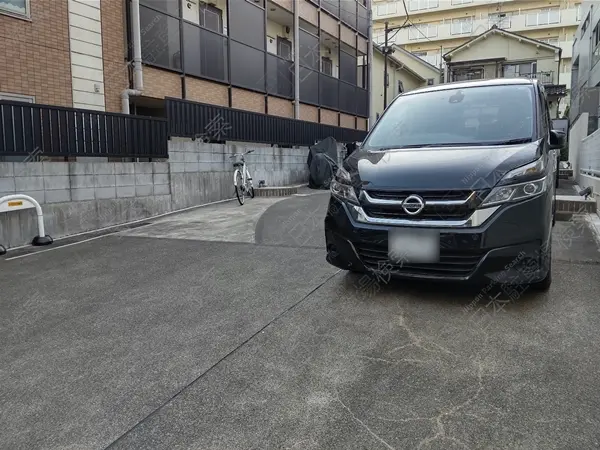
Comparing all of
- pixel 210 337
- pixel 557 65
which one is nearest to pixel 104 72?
pixel 210 337

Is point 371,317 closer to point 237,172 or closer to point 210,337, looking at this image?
point 210,337

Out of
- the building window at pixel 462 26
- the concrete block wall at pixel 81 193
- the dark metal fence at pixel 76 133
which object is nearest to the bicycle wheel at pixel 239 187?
the concrete block wall at pixel 81 193

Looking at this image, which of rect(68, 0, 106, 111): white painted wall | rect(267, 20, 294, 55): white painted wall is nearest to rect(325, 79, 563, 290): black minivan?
rect(68, 0, 106, 111): white painted wall

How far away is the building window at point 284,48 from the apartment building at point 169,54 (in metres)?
0.04

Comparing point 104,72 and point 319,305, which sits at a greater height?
point 104,72

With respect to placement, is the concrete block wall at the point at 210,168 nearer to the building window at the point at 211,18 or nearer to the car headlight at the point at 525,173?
the building window at the point at 211,18

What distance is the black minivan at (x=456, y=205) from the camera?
3006mm

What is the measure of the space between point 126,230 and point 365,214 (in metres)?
4.95

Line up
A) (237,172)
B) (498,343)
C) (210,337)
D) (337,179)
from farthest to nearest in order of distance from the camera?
(237,172) → (337,179) → (210,337) → (498,343)

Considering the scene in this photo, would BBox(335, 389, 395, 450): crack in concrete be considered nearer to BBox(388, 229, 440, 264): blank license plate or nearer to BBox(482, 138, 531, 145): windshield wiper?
BBox(388, 229, 440, 264): blank license plate

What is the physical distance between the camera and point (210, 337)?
2.97m

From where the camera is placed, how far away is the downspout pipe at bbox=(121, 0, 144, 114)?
867 centimetres

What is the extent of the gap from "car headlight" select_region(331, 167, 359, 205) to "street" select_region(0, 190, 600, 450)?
81 centimetres

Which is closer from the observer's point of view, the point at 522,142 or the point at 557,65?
the point at 522,142
